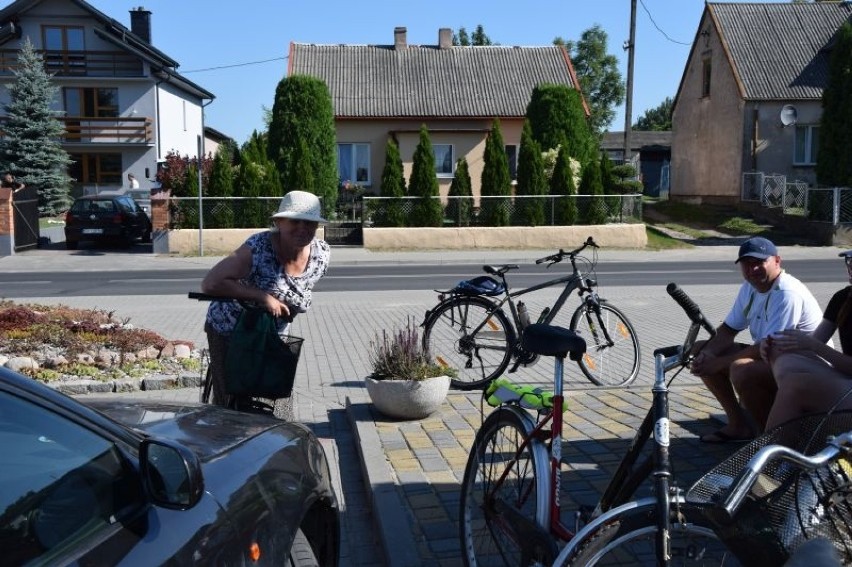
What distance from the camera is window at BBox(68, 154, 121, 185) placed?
47.8 metres

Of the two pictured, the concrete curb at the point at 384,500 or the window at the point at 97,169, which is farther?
the window at the point at 97,169

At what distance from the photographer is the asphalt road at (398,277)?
17266 mm

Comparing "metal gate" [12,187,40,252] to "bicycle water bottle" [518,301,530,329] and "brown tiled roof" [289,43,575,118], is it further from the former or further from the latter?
"bicycle water bottle" [518,301,530,329]

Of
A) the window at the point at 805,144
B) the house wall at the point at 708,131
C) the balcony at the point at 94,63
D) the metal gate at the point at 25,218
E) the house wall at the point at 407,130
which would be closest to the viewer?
the metal gate at the point at 25,218

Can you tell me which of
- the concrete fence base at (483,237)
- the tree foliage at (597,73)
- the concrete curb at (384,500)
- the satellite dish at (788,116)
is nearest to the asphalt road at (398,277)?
the concrete fence base at (483,237)

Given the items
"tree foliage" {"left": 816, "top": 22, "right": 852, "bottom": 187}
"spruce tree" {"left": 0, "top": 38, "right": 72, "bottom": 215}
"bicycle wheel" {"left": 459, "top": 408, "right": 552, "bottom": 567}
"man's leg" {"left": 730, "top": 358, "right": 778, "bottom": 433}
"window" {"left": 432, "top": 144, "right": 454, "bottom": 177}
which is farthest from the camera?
"spruce tree" {"left": 0, "top": 38, "right": 72, "bottom": 215}

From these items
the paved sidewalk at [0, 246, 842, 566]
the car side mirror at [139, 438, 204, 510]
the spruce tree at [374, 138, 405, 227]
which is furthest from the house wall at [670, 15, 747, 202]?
the car side mirror at [139, 438, 204, 510]

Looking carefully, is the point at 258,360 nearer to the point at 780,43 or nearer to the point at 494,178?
the point at 494,178

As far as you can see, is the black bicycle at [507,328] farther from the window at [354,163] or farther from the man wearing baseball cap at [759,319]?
the window at [354,163]

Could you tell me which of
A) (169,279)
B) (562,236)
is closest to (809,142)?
(562,236)

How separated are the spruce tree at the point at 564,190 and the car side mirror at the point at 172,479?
80.2 feet

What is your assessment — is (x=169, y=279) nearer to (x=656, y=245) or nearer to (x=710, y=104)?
(x=656, y=245)

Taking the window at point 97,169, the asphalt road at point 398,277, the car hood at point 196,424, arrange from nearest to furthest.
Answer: the car hood at point 196,424 → the asphalt road at point 398,277 → the window at point 97,169

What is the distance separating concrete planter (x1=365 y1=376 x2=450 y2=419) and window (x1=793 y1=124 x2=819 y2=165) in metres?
31.9
